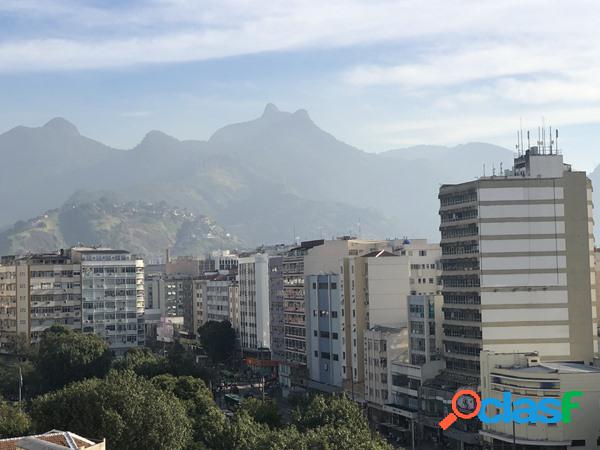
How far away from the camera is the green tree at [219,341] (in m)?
134

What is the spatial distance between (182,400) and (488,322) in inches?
951

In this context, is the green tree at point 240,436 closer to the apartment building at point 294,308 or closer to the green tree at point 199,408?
→ the green tree at point 199,408

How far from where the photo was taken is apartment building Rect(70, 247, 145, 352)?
138m

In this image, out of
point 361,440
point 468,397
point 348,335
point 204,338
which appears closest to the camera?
point 361,440

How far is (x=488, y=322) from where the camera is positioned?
7906 cm

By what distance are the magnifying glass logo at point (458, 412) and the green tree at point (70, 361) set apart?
4193cm

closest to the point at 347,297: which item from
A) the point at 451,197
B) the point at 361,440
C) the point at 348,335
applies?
the point at 348,335

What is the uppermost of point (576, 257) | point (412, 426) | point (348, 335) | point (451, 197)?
point (451, 197)

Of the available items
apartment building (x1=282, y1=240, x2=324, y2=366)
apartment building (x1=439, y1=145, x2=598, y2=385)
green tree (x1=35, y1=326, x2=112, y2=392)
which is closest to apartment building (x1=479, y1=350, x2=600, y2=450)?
apartment building (x1=439, y1=145, x2=598, y2=385)

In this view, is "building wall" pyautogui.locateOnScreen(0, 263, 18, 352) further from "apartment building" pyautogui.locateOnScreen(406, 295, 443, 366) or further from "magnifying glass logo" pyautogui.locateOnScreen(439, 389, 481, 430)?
"magnifying glass logo" pyautogui.locateOnScreen(439, 389, 481, 430)

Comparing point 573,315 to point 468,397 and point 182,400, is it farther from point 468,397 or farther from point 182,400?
point 182,400

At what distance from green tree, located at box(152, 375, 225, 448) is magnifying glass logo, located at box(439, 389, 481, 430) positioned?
17.3 m

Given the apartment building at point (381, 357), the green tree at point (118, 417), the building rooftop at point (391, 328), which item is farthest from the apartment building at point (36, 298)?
the green tree at point (118, 417)

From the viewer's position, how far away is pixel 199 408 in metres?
77.1
